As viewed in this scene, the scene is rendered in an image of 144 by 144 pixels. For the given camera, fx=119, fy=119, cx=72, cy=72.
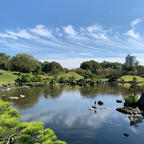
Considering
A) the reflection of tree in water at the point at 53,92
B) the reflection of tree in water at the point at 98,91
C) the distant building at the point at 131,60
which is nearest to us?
the reflection of tree in water at the point at 53,92

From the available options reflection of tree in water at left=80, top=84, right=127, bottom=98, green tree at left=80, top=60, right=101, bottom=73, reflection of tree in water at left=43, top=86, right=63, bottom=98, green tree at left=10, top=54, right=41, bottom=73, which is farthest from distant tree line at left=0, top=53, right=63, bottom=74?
reflection of tree in water at left=80, top=84, right=127, bottom=98

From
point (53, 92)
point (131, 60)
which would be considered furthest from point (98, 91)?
point (131, 60)

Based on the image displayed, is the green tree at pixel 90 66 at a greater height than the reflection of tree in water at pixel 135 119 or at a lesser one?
greater

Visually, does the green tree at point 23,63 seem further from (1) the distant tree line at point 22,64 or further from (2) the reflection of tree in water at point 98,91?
(2) the reflection of tree in water at point 98,91

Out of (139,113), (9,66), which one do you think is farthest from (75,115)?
(9,66)

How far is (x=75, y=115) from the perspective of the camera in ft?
68.4

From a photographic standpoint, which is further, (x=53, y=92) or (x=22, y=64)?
(x=22, y=64)

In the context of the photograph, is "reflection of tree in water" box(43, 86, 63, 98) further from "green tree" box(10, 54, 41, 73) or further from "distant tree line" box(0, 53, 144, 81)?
"green tree" box(10, 54, 41, 73)

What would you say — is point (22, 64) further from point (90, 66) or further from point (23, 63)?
point (90, 66)

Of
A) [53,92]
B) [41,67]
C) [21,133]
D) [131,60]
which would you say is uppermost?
[131,60]

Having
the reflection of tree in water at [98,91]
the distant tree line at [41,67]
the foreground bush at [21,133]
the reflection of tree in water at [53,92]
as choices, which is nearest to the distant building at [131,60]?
the distant tree line at [41,67]

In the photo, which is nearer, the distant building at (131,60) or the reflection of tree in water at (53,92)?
the reflection of tree in water at (53,92)

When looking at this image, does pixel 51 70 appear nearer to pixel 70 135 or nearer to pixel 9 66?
pixel 9 66

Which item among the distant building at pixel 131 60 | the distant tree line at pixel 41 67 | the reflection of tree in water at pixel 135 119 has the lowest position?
the reflection of tree in water at pixel 135 119
